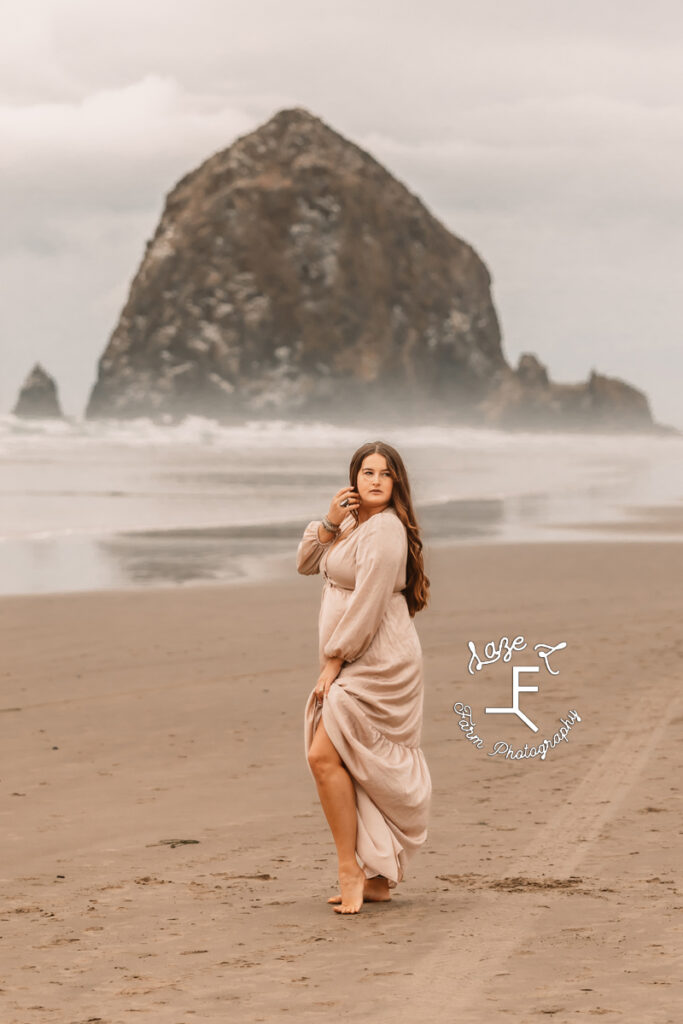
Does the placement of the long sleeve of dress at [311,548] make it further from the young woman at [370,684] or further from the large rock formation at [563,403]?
the large rock formation at [563,403]

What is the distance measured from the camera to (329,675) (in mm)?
4480

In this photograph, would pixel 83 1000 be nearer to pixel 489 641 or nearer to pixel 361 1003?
pixel 361 1003

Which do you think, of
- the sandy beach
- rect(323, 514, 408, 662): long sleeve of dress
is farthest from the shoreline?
rect(323, 514, 408, 662): long sleeve of dress

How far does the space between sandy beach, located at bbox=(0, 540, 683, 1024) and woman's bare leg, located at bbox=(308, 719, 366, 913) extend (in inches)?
4.6

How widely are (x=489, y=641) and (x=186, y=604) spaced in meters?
3.09

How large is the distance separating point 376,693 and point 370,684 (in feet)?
0.11

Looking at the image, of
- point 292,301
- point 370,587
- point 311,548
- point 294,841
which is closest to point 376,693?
point 370,587

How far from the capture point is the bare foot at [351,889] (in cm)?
454

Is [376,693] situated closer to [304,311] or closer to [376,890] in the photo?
[376,890]

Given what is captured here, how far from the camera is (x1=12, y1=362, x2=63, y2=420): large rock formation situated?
A: 120 metres

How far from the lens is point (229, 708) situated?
830cm

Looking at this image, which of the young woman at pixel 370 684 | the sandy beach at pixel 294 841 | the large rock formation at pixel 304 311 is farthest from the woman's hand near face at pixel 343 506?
the large rock formation at pixel 304 311

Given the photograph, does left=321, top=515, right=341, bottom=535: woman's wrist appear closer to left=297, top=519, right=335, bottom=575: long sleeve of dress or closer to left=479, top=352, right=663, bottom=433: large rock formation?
left=297, top=519, right=335, bottom=575: long sleeve of dress

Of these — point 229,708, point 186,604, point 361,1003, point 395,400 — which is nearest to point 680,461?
point 186,604
